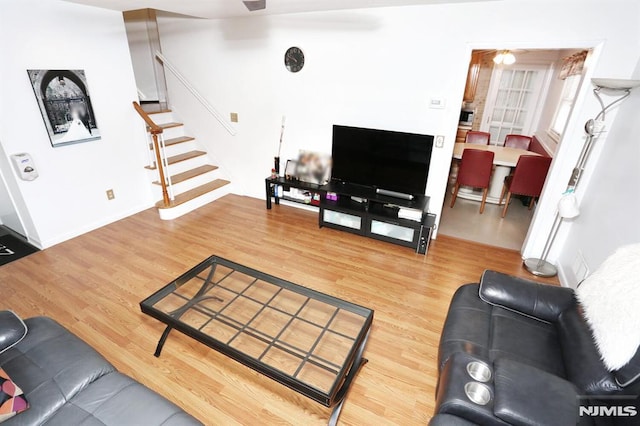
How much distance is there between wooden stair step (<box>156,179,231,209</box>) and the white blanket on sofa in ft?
12.9

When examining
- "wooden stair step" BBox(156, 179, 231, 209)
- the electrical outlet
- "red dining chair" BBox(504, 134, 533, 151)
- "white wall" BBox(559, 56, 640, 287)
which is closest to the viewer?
"white wall" BBox(559, 56, 640, 287)

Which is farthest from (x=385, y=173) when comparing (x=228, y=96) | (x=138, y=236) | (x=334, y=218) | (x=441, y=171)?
(x=138, y=236)

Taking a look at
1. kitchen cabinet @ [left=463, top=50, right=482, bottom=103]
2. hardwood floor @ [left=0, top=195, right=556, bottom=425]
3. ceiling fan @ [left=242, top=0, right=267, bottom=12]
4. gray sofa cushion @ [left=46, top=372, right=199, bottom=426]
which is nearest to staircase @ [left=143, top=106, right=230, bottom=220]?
hardwood floor @ [left=0, top=195, right=556, bottom=425]

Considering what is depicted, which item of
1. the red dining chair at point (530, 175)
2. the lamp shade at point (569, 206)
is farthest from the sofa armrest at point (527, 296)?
the red dining chair at point (530, 175)

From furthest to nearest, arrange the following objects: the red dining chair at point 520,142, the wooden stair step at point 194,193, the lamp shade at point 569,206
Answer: the red dining chair at point 520,142 → the wooden stair step at point 194,193 → the lamp shade at point 569,206

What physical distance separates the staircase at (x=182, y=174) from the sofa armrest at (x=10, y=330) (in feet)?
7.77

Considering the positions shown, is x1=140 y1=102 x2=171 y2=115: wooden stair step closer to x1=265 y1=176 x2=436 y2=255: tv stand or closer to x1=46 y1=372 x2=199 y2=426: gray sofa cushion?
x1=265 y1=176 x2=436 y2=255: tv stand

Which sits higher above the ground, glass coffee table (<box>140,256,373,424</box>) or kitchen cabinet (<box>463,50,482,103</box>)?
kitchen cabinet (<box>463,50,482,103</box>)

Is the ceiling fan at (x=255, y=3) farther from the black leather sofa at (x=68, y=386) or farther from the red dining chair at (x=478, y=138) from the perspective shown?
the red dining chair at (x=478, y=138)

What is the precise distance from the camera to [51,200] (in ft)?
10.3

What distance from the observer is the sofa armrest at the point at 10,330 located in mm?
1435

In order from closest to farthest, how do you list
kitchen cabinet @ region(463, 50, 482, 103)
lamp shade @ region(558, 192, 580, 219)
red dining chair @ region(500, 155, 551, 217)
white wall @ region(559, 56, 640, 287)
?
white wall @ region(559, 56, 640, 287) → lamp shade @ region(558, 192, 580, 219) → red dining chair @ region(500, 155, 551, 217) → kitchen cabinet @ region(463, 50, 482, 103)

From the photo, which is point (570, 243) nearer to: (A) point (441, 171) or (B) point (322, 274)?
(A) point (441, 171)

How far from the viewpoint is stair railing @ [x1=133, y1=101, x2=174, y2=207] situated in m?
3.56
